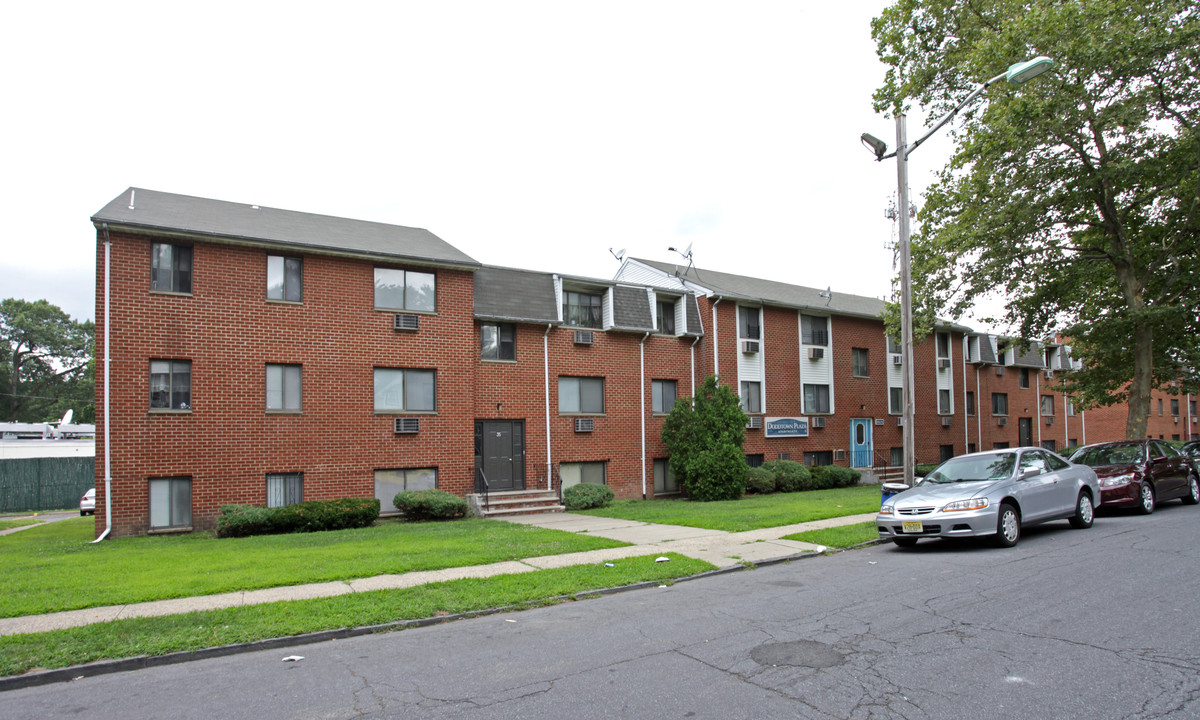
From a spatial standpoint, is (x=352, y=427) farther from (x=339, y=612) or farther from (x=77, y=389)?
(x=77, y=389)

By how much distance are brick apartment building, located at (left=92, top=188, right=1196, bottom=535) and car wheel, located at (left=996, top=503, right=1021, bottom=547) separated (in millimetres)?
12788

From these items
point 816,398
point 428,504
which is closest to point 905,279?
point 428,504

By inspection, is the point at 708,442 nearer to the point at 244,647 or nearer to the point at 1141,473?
the point at 1141,473

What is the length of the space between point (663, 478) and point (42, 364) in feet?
205

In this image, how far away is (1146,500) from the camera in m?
14.2

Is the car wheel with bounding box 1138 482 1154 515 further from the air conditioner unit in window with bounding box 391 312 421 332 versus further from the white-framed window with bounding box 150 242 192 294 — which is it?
the white-framed window with bounding box 150 242 192 294

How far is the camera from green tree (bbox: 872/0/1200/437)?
59.2 ft

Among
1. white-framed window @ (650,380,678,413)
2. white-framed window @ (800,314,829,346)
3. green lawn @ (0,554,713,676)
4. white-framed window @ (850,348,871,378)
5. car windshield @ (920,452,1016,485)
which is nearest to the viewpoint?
green lawn @ (0,554,713,676)

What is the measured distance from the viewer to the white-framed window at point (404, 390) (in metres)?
18.7

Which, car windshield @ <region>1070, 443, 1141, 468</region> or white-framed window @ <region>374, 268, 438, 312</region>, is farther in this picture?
white-framed window @ <region>374, 268, 438, 312</region>

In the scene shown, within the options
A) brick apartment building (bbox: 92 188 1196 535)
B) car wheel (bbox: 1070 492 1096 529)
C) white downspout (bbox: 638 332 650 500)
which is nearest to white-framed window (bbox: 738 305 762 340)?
brick apartment building (bbox: 92 188 1196 535)

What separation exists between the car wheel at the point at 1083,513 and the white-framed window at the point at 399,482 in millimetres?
14216

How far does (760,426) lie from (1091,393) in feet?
47.3

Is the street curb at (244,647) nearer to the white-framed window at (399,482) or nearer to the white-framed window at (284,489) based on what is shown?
the white-framed window at (399,482)
